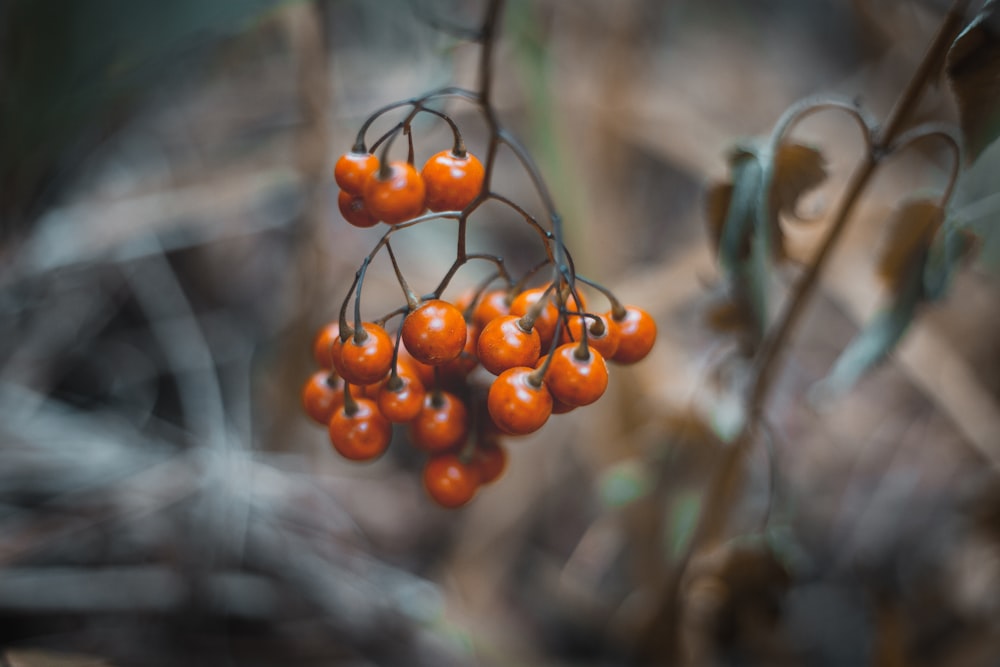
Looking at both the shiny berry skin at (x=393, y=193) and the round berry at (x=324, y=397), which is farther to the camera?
the round berry at (x=324, y=397)

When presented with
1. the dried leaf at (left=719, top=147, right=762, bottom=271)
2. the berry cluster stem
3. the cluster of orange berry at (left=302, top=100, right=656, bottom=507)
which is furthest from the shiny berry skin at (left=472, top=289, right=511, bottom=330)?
the berry cluster stem

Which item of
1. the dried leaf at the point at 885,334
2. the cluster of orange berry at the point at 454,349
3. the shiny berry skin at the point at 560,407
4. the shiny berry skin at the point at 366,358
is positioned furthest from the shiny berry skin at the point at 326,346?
the dried leaf at the point at 885,334

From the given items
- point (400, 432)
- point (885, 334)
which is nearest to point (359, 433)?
point (885, 334)

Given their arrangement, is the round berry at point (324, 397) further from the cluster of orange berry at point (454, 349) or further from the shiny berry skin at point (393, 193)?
the shiny berry skin at point (393, 193)

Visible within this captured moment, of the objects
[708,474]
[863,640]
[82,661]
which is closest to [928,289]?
[708,474]

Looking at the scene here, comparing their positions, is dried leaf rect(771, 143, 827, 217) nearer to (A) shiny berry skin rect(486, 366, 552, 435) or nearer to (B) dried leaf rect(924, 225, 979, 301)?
(B) dried leaf rect(924, 225, 979, 301)

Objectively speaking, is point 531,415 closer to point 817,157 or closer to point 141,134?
point 817,157

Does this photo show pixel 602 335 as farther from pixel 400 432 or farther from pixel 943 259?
pixel 400 432
